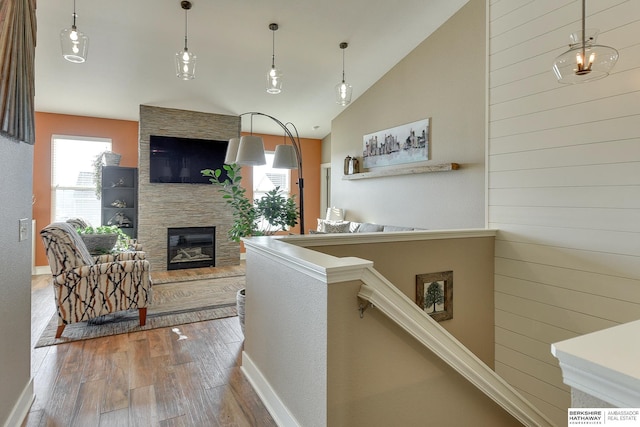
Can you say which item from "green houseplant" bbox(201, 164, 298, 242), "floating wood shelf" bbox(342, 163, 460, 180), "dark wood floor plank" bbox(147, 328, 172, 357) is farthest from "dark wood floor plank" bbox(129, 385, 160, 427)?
"floating wood shelf" bbox(342, 163, 460, 180)

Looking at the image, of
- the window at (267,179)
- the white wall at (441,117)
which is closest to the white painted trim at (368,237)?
the white wall at (441,117)

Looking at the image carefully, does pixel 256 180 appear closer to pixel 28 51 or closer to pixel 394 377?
pixel 28 51

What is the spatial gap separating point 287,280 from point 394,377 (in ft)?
2.39

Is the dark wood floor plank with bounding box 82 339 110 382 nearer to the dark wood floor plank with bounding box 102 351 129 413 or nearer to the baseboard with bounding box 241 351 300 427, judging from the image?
the dark wood floor plank with bounding box 102 351 129 413

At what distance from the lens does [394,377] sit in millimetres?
1702

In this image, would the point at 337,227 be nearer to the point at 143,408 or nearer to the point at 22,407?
the point at 143,408

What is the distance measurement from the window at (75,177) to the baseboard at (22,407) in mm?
4442

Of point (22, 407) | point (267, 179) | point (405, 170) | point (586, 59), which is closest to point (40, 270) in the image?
point (267, 179)

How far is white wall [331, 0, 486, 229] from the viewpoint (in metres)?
3.93

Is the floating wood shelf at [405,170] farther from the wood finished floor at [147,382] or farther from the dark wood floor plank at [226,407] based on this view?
the dark wood floor plank at [226,407]

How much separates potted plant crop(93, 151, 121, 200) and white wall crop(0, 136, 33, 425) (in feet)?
12.6

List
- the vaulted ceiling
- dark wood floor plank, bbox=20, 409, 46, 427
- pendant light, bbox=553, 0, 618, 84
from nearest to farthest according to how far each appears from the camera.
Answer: pendant light, bbox=553, 0, 618, 84
dark wood floor plank, bbox=20, 409, 46, 427
the vaulted ceiling

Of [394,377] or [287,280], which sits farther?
[287,280]

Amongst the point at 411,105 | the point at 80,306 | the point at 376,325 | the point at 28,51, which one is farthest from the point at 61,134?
the point at 376,325
